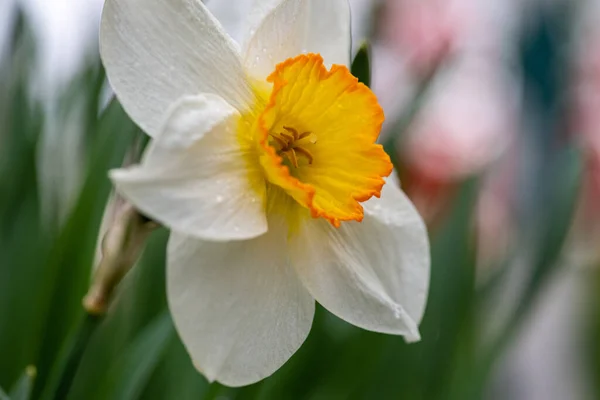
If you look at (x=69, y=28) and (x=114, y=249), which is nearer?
(x=114, y=249)

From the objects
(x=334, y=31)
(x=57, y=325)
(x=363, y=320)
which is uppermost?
(x=334, y=31)

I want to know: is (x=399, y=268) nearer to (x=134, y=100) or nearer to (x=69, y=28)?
(x=134, y=100)

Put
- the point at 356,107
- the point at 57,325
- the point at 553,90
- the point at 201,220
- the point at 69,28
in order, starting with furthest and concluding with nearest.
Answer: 1. the point at 553,90
2. the point at 69,28
3. the point at 57,325
4. the point at 356,107
5. the point at 201,220

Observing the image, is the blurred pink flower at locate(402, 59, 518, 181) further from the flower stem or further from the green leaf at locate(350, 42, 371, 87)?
the flower stem

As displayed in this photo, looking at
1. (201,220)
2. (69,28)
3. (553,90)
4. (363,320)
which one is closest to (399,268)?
(363,320)

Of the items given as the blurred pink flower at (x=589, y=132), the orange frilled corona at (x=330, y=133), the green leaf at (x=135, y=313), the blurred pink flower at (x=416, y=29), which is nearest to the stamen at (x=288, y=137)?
the orange frilled corona at (x=330, y=133)

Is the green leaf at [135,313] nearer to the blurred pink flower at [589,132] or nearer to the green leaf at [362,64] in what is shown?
the green leaf at [362,64]

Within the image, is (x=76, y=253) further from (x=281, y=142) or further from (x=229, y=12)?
(x=229, y=12)
